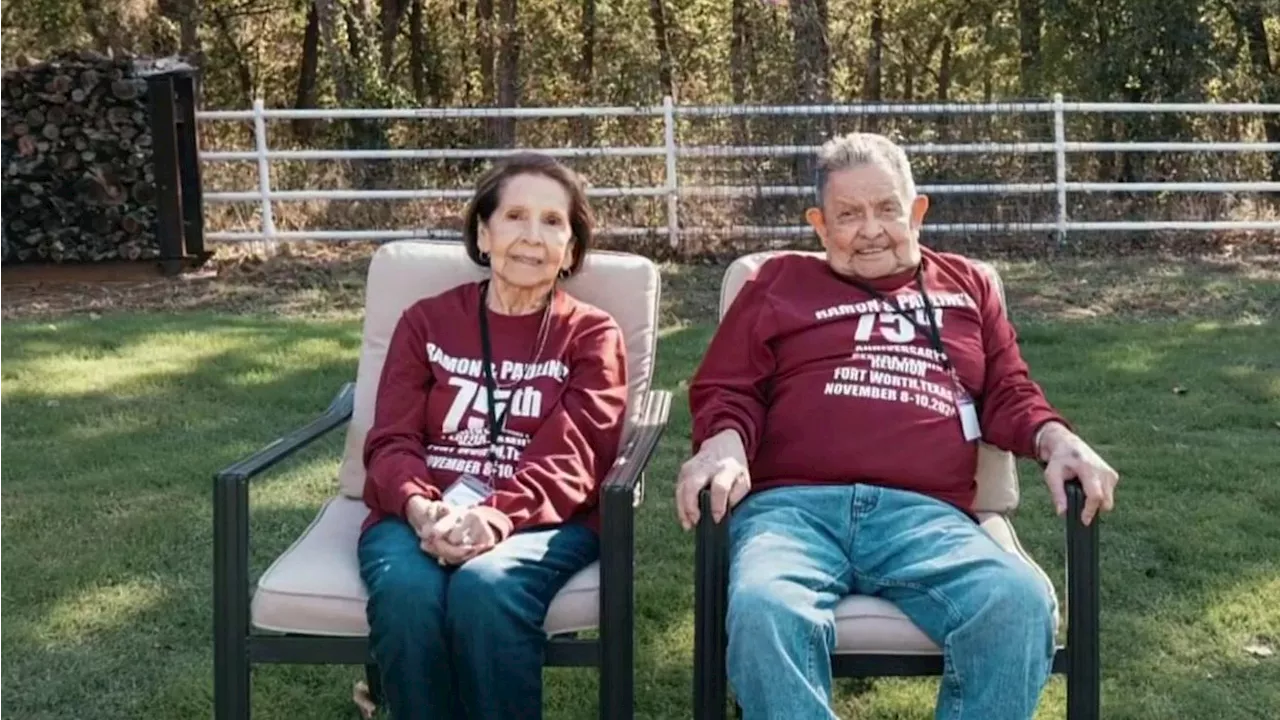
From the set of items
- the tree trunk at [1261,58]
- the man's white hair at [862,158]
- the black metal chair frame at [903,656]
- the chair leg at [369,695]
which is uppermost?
the tree trunk at [1261,58]

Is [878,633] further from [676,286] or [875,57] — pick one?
[875,57]

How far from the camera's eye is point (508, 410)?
2.76m

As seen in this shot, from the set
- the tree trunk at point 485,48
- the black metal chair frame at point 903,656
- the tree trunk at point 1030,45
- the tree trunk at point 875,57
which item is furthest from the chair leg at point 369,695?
the tree trunk at point 875,57

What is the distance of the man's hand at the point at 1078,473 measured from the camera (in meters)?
2.37

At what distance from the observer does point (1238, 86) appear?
11164 millimetres

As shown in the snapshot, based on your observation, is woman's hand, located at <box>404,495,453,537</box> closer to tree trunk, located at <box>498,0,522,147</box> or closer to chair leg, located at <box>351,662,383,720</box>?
chair leg, located at <box>351,662,383,720</box>

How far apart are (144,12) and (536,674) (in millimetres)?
15480

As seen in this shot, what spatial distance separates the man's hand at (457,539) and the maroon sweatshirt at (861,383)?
0.46m

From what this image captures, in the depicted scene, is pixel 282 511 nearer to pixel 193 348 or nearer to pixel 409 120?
pixel 193 348

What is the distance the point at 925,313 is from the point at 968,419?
23cm

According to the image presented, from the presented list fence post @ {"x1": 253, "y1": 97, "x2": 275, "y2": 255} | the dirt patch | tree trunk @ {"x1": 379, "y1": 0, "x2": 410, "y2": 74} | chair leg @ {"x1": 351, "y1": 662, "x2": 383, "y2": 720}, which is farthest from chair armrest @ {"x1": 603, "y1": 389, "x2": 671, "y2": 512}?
tree trunk @ {"x1": 379, "y1": 0, "x2": 410, "y2": 74}

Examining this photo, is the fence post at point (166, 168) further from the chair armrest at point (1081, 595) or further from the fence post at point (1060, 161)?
the chair armrest at point (1081, 595)

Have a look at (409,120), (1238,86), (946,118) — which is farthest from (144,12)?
(1238,86)

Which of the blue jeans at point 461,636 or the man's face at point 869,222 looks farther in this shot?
the man's face at point 869,222
